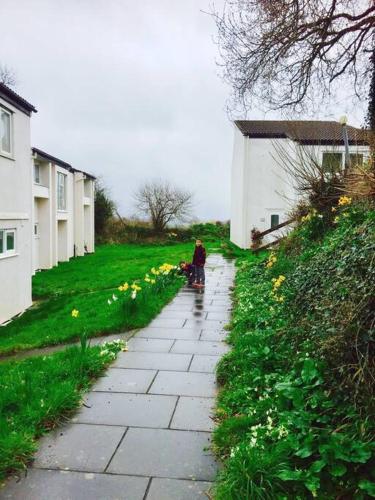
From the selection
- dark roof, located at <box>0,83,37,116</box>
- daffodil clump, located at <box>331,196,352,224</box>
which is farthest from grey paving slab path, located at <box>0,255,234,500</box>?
dark roof, located at <box>0,83,37,116</box>

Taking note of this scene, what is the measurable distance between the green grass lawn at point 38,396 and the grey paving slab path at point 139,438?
0.41 feet

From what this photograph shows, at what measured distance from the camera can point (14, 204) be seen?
1345 cm

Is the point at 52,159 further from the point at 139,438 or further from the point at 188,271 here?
the point at 139,438

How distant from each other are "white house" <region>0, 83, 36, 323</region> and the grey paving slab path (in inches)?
310

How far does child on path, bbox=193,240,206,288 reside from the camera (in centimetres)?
1272

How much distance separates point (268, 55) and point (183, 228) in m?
29.1

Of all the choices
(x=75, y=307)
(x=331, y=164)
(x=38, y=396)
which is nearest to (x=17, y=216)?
(x=75, y=307)

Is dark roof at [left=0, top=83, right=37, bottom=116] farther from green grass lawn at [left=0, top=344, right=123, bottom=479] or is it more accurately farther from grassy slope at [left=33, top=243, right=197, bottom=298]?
green grass lawn at [left=0, top=344, right=123, bottom=479]

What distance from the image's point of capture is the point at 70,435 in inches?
151

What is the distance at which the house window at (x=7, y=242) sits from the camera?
12.8 meters

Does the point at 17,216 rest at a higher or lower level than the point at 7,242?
higher

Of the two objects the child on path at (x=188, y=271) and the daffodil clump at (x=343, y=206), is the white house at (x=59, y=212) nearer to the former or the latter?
the child on path at (x=188, y=271)

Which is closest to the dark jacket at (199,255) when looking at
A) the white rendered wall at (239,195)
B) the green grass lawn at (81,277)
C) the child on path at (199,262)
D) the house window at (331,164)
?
the child on path at (199,262)

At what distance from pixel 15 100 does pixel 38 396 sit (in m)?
11.2
